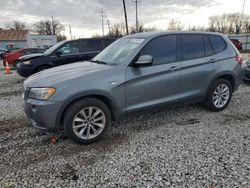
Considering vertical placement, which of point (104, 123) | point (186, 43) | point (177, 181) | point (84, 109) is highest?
point (186, 43)

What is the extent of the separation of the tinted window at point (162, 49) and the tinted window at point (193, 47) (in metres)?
0.27

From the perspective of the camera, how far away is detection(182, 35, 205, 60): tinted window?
405 centimetres

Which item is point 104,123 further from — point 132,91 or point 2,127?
point 2,127

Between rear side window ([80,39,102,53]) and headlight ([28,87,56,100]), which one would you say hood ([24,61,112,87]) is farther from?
rear side window ([80,39,102,53])

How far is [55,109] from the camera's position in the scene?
2.99 metres

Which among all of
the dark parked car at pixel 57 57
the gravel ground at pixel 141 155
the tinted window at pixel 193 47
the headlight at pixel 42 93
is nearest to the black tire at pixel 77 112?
the gravel ground at pixel 141 155

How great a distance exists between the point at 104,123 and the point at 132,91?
711 millimetres

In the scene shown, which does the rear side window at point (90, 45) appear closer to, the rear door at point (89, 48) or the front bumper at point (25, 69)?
the rear door at point (89, 48)

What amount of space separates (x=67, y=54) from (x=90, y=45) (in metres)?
1.01

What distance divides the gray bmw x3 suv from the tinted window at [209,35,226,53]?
0.01 metres

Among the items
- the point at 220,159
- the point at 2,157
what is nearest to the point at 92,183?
the point at 2,157

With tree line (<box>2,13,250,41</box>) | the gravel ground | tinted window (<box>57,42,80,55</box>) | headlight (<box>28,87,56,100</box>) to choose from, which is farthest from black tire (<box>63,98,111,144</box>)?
tree line (<box>2,13,250,41</box>)

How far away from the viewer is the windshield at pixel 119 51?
3.66m

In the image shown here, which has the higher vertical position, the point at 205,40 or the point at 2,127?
the point at 205,40
